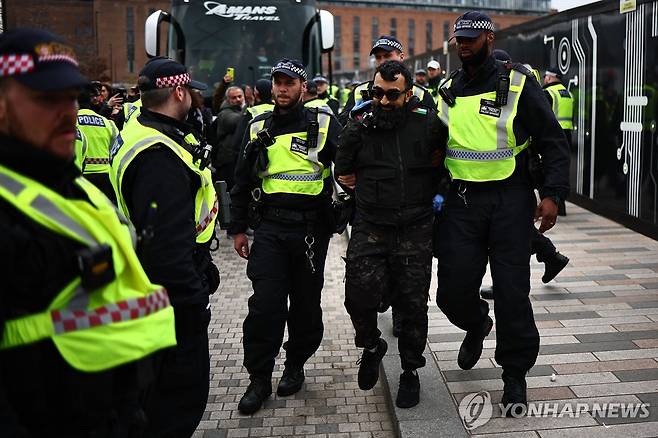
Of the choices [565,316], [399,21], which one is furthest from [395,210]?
[399,21]

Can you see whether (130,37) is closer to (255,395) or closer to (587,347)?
(255,395)

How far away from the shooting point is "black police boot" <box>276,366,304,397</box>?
4625mm

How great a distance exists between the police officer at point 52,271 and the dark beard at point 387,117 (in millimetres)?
2266

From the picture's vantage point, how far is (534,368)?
4570 mm

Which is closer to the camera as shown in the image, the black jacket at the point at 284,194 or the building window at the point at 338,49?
the black jacket at the point at 284,194

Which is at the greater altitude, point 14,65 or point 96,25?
point 96,25

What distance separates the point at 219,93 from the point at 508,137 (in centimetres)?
708

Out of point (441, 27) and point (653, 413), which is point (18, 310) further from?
point (441, 27)

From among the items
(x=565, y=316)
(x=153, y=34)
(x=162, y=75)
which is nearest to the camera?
(x=162, y=75)

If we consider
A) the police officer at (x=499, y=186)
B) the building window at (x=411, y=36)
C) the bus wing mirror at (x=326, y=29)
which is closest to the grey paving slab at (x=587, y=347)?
the police officer at (x=499, y=186)

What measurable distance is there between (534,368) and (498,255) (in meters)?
0.98

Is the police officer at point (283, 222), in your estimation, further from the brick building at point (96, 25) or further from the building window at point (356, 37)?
the building window at point (356, 37)

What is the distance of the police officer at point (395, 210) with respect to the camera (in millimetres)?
4070

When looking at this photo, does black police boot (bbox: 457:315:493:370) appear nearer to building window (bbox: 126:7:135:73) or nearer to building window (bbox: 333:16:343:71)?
building window (bbox: 126:7:135:73)
